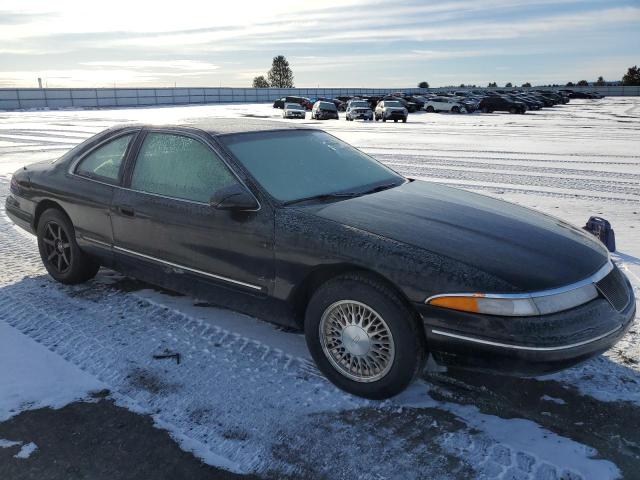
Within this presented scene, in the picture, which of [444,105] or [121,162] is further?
[444,105]

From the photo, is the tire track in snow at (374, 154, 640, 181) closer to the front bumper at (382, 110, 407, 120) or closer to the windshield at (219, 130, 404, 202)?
the windshield at (219, 130, 404, 202)

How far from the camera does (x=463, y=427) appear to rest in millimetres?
2979

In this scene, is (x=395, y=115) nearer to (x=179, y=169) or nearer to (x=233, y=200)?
(x=179, y=169)

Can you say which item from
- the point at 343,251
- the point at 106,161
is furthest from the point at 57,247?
the point at 343,251

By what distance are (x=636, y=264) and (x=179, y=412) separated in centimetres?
444

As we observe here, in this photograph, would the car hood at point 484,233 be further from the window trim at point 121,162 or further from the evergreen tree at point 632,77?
the evergreen tree at point 632,77

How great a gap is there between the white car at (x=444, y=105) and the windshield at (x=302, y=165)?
3974cm

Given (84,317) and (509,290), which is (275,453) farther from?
(84,317)

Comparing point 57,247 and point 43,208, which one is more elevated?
point 43,208

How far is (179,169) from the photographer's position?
13.3ft

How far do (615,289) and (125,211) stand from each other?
3.33 m

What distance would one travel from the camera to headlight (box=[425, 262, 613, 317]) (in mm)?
2783

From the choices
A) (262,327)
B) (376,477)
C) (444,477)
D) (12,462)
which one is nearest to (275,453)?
(376,477)

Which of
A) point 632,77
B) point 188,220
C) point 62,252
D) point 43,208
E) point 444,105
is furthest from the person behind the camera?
point 632,77
